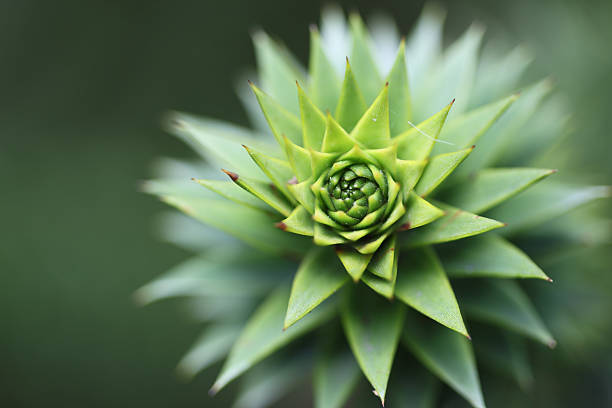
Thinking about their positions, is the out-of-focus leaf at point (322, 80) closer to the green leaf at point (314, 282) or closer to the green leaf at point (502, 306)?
the green leaf at point (314, 282)

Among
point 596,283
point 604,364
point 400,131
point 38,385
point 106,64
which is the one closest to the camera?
point 400,131

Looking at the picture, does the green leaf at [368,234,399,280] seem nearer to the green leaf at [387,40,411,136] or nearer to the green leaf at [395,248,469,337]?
the green leaf at [395,248,469,337]

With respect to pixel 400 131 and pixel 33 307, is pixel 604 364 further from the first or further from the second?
pixel 33 307

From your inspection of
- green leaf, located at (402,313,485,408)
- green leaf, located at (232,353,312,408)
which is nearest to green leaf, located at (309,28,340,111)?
green leaf, located at (402,313,485,408)

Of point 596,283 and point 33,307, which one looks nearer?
point 596,283

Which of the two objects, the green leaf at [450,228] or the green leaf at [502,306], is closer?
the green leaf at [450,228]

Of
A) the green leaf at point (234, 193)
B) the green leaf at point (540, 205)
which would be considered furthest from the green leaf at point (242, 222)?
the green leaf at point (540, 205)

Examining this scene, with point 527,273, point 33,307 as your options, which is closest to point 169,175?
point 527,273
